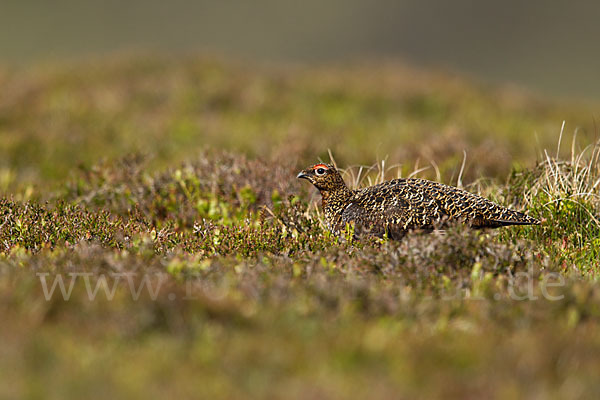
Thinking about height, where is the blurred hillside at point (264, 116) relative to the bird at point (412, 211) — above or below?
below

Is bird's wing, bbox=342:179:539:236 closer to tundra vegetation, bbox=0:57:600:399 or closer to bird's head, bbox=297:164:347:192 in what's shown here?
tundra vegetation, bbox=0:57:600:399

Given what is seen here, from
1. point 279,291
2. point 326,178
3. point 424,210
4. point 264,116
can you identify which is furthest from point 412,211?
point 264,116

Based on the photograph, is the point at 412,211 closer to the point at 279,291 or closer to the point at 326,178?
the point at 326,178

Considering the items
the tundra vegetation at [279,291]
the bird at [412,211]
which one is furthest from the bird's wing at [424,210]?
the tundra vegetation at [279,291]

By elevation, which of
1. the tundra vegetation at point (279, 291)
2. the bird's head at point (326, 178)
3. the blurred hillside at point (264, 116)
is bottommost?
the blurred hillside at point (264, 116)

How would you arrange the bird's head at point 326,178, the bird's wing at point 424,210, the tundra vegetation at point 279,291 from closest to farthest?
1. the tundra vegetation at point 279,291
2. the bird's wing at point 424,210
3. the bird's head at point 326,178

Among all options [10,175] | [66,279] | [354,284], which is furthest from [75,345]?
[10,175]

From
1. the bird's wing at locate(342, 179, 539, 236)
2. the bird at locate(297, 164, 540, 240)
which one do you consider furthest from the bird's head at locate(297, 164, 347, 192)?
the bird's wing at locate(342, 179, 539, 236)

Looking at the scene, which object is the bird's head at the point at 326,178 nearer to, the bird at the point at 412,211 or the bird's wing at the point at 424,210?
the bird at the point at 412,211

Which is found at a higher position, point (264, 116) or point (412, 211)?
point (412, 211)
